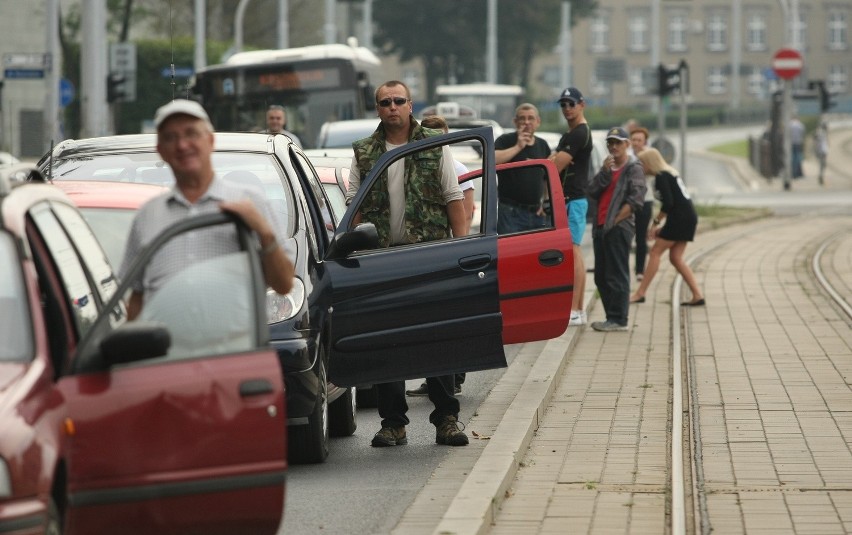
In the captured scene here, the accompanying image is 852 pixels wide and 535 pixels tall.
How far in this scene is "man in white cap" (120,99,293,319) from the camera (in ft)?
18.1

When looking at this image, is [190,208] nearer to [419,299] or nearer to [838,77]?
[419,299]

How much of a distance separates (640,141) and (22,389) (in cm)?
1403

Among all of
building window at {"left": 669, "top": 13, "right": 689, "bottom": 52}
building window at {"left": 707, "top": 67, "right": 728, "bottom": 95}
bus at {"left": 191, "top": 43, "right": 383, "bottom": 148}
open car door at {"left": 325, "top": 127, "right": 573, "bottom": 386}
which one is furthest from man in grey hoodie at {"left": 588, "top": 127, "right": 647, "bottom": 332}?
building window at {"left": 707, "top": 67, "right": 728, "bottom": 95}

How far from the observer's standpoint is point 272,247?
5633mm

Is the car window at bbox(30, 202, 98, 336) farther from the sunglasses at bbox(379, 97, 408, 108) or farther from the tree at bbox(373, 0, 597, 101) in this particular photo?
the tree at bbox(373, 0, 597, 101)

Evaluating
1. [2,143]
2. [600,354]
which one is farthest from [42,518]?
[2,143]

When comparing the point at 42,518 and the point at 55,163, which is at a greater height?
the point at 55,163

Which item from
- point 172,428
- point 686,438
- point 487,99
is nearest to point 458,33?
point 487,99

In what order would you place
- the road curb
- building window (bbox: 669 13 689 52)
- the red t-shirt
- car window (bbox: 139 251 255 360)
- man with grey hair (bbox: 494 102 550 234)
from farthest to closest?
building window (bbox: 669 13 689 52)
the red t-shirt
man with grey hair (bbox: 494 102 550 234)
the road curb
car window (bbox: 139 251 255 360)

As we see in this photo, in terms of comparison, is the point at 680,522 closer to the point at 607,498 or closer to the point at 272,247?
the point at 607,498

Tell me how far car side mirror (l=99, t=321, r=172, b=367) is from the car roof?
3.26 meters

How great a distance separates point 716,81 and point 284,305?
385 ft

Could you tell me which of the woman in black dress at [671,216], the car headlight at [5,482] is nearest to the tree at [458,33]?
the woman in black dress at [671,216]

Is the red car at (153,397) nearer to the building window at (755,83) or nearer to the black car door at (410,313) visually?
the black car door at (410,313)
